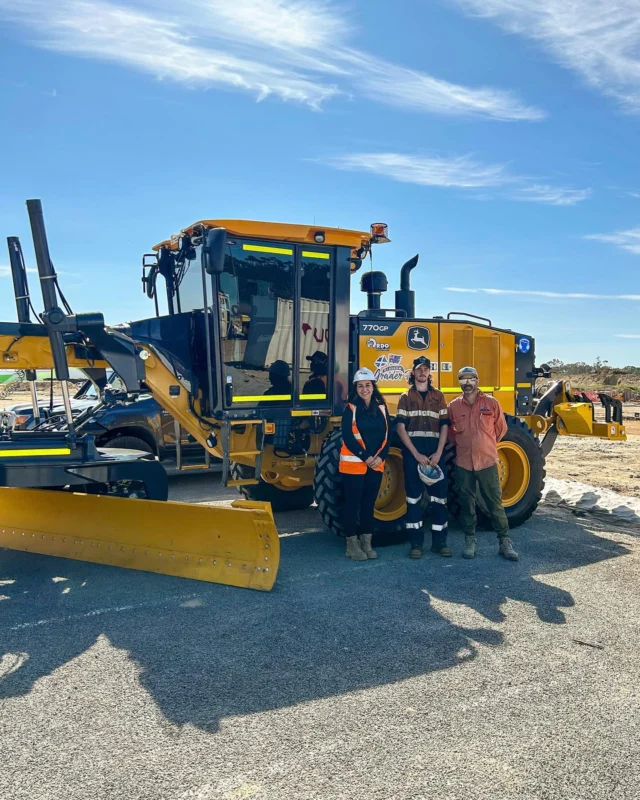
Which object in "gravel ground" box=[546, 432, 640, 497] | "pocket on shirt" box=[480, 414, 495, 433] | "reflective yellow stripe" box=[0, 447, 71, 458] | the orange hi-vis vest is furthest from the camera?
"gravel ground" box=[546, 432, 640, 497]

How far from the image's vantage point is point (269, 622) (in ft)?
15.6

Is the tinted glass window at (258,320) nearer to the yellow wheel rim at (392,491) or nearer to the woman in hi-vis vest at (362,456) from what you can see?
the woman in hi-vis vest at (362,456)

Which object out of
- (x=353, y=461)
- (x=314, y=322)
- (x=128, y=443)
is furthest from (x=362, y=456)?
(x=128, y=443)

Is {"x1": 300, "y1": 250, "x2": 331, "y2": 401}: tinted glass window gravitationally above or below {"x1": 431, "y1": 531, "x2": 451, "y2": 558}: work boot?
above

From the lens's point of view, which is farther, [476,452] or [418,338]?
[418,338]

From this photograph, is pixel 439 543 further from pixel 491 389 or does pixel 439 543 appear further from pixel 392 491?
pixel 491 389

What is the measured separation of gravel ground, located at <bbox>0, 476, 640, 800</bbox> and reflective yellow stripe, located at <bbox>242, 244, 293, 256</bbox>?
296 cm

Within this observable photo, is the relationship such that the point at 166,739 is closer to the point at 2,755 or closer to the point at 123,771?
the point at 123,771

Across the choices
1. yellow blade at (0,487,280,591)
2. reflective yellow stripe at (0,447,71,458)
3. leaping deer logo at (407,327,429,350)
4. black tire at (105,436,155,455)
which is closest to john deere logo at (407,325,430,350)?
leaping deer logo at (407,327,429,350)

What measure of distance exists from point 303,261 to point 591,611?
4037 millimetres

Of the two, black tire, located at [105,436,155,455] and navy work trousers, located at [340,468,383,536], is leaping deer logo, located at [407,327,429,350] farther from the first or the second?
black tire, located at [105,436,155,455]

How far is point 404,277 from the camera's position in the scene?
8.51 meters

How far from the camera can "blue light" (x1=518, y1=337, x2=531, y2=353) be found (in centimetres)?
880

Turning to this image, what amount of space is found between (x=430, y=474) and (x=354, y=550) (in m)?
1.01
